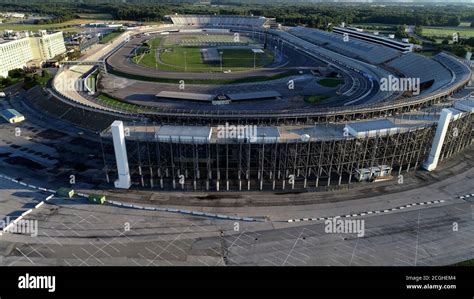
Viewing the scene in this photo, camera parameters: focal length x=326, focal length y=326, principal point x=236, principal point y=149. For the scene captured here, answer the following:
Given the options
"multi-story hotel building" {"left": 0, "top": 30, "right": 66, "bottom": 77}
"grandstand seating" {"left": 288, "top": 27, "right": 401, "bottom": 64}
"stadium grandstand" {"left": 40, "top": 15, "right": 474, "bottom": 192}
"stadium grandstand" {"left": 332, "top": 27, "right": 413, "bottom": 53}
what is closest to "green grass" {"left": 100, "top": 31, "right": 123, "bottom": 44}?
"multi-story hotel building" {"left": 0, "top": 30, "right": 66, "bottom": 77}

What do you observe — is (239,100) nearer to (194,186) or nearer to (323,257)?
(194,186)

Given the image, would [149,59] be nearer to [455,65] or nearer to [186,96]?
[186,96]

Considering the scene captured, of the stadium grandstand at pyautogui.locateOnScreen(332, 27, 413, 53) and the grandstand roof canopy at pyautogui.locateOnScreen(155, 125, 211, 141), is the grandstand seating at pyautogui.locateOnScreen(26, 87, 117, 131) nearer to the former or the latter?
the grandstand roof canopy at pyautogui.locateOnScreen(155, 125, 211, 141)

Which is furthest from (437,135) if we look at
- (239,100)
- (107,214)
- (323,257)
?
(107,214)

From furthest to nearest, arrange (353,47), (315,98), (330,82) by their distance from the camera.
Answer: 1. (353,47)
2. (330,82)
3. (315,98)

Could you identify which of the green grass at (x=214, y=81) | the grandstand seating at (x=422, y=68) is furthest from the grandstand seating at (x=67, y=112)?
the grandstand seating at (x=422, y=68)

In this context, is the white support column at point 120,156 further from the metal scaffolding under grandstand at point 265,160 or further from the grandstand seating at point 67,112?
the grandstand seating at point 67,112

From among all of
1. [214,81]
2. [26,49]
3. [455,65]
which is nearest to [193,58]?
[214,81]
